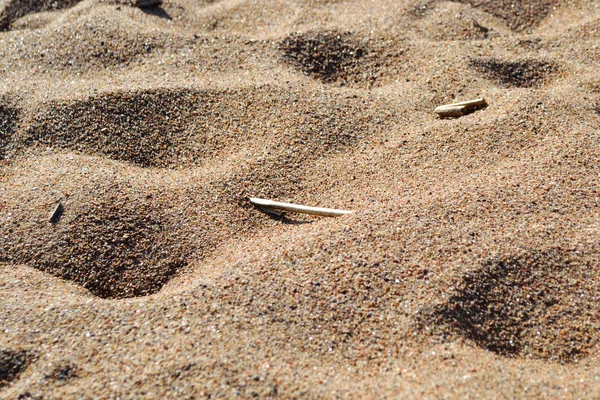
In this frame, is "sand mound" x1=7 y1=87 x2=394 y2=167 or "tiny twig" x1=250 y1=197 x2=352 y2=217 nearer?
"tiny twig" x1=250 y1=197 x2=352 y2=217

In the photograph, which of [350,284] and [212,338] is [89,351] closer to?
[212,338]

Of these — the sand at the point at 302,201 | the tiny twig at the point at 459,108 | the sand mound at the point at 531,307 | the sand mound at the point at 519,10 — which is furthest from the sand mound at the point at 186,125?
the sand mound at the point at 519,10

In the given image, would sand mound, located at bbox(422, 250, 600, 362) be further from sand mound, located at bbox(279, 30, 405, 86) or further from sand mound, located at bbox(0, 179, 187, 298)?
sand mound, located at bbox(279, 30, 405, 86)

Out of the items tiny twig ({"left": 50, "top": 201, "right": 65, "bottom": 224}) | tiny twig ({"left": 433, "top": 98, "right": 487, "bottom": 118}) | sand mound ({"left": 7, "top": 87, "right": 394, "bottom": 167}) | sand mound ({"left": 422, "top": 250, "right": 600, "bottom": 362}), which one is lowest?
sand mound ({"left": 422, "top": 250, "right": 600, "bottom": 362})

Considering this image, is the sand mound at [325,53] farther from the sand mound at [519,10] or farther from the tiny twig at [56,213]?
the tiny twig at [56,213]

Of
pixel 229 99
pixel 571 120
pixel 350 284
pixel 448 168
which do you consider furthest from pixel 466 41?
pixel 350 284

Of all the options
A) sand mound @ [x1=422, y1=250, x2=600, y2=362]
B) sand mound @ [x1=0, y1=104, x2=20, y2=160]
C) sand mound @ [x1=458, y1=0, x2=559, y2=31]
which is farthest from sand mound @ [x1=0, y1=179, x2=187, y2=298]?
sand mound @ [x1=458, y1=0, x2=559, y2=31]
